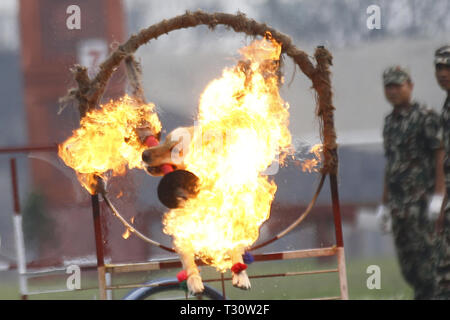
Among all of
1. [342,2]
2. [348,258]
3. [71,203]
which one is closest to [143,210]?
[71,203]

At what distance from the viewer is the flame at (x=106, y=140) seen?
2834mm

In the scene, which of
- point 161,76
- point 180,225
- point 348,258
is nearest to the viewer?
point 180,225

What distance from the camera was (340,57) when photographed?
3395mm

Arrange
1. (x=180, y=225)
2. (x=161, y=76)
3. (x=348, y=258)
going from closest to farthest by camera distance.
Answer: (x=180, y=225) < (x=161, y=76) < (x=348, y=258)

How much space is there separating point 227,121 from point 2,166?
1.54m

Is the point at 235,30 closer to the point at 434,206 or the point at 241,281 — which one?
the point at 241,281

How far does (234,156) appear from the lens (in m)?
2.70

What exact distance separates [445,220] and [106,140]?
5.61 ft

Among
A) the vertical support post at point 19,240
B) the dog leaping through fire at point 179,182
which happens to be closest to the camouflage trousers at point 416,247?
the dog leaping through fire at point 179,182

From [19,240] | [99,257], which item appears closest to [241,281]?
[99,257]

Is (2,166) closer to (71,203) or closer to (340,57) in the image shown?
(71,203)

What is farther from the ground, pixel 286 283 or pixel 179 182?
pixel 179 182

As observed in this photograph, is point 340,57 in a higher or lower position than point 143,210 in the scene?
higher

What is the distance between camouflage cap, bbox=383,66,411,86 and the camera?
3150mm
